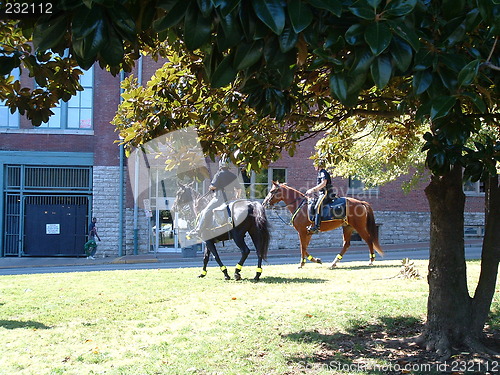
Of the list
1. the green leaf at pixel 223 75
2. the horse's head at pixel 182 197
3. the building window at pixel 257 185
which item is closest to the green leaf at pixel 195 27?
the green leaf at pixel 223 75

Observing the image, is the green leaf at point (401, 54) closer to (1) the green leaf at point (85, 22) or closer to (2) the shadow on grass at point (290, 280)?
(1) the green leaf at point (85, 22)

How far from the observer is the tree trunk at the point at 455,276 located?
6.00m

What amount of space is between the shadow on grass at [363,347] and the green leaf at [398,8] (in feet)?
A: 12.4

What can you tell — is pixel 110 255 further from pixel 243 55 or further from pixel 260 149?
pixel 243 55

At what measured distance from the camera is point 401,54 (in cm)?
274

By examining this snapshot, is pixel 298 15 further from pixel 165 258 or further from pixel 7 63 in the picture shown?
pixel 165 258

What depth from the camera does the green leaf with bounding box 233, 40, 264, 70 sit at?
9.46 ft

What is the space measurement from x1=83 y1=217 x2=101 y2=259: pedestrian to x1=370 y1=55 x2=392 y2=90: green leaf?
2425 centimetres

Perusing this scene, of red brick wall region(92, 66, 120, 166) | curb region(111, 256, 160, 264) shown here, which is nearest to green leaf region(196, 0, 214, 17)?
curb region(111, 256, 160, 264)

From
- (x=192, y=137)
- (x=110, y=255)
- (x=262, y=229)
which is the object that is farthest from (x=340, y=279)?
(x=110, y=255)

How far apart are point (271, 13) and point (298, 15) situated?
0.13 meters

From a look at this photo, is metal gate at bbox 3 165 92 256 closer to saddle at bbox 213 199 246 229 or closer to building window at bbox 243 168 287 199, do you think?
building window at bbox 243 168 287 199

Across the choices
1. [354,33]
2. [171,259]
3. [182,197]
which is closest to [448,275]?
[354,33]

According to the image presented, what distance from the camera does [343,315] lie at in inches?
316
